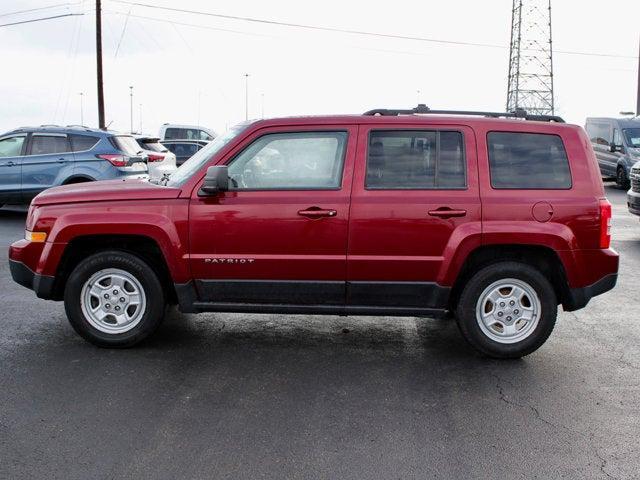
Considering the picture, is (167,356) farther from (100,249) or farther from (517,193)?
(517,193)

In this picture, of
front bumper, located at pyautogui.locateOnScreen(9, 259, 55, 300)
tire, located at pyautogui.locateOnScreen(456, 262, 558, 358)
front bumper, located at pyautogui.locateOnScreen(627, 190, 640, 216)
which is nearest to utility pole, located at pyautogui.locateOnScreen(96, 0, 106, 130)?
front bumper, located at pyautogui.locateOnScreen(627, 190, 640, 216)

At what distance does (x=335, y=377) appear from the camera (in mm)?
5309

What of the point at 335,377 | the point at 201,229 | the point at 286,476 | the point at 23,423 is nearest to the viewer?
the point at 286,476

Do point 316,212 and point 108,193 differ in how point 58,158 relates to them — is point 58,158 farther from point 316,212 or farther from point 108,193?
point 316,212

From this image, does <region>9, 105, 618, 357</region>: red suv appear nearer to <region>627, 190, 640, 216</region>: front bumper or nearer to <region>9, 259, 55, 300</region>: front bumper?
<region>9, 259, 55, 300</region>: front bumper

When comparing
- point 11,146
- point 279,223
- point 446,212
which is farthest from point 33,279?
point 11,146

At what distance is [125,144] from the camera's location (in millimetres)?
14680

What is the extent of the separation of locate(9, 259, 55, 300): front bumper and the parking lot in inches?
17.8

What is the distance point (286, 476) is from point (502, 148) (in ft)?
10.3

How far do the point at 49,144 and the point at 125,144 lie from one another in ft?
4.69

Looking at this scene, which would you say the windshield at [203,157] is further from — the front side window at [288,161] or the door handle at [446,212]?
the door handle at [446,212]

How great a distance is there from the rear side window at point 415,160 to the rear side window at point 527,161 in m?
0.27

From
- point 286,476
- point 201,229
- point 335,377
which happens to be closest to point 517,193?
point 335,377

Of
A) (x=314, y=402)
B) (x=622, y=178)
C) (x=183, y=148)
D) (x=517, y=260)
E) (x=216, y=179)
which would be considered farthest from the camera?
(x=183, y=148)
